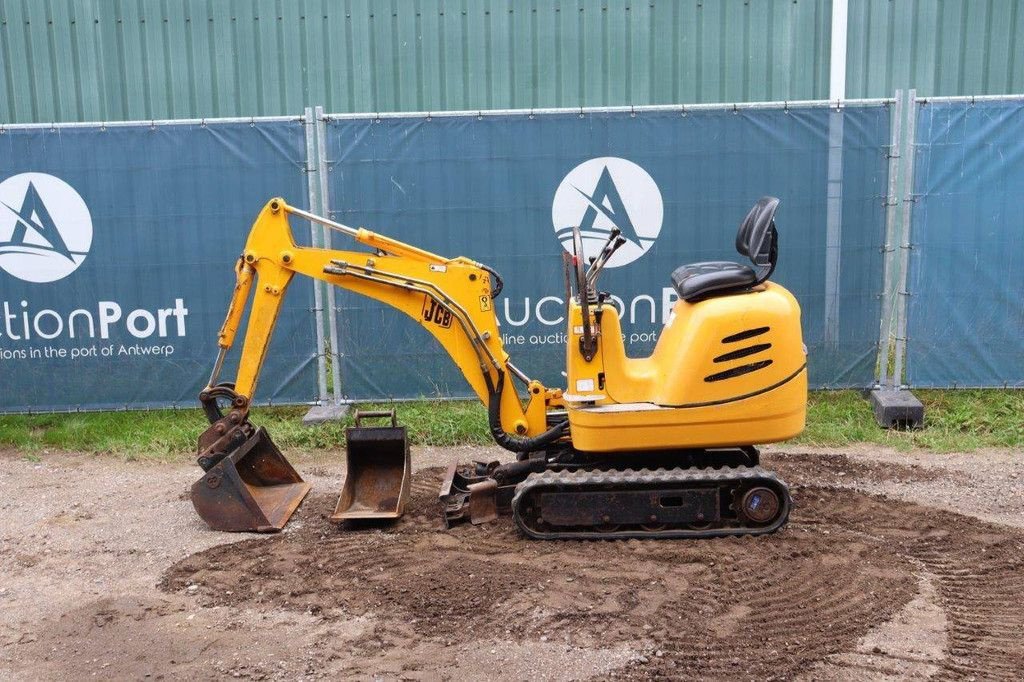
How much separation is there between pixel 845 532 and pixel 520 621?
2.20 m

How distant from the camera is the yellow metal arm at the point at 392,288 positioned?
232 inches

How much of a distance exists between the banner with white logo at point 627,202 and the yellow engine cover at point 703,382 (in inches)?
107

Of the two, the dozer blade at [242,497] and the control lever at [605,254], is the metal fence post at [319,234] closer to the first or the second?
the dozer blade at [242,497]

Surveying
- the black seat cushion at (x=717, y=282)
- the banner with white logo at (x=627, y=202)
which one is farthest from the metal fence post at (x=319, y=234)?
the black seat cushion at (x=717, y=282)

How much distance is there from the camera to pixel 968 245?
811 cm

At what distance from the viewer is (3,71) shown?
10.8 metres

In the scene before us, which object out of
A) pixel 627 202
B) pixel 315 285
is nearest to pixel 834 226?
pixel 627 202

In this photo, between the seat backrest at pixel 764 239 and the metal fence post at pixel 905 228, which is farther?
the metal fence post at pixel 905 228

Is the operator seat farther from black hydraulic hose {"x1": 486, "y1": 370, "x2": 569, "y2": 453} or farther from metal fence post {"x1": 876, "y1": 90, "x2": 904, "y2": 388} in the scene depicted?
metal fence post {"x1": 876, "y1": 90, "x2": 904, "y2": 388}

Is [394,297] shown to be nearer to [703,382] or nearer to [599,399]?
[599,399]

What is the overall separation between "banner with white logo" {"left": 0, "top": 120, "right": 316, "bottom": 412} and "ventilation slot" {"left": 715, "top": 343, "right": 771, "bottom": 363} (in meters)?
4.17

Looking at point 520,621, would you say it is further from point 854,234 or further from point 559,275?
point 854,234

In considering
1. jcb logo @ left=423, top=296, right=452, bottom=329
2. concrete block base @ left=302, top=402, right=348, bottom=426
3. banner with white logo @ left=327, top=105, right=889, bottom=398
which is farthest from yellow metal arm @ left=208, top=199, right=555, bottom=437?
banner with white logo @ left=327, top=105, right=889, bottom=398

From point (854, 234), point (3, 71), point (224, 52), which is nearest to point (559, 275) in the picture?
point (854, 234)
